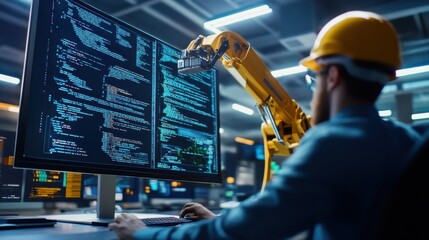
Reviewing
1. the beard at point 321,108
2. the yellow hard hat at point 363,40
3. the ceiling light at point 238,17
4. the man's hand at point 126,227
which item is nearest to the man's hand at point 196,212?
the man's hand at point 126,227

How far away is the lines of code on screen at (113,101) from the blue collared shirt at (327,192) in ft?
2.03

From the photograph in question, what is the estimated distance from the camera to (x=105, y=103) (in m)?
1.27

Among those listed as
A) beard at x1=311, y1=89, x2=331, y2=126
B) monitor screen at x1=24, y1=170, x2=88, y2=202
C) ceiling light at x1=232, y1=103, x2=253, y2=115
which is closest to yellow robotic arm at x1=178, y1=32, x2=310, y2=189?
beard at x1=311, y1=89, x2=331, y2=126

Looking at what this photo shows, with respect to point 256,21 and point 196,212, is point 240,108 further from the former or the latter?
point 196,212

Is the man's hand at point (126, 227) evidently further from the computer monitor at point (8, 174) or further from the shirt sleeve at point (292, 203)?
the computer monitor at point (8, 174)

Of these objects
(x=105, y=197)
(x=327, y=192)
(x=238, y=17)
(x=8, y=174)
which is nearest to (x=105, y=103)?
(x=105, y=197)

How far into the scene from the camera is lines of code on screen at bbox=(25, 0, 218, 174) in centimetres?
112

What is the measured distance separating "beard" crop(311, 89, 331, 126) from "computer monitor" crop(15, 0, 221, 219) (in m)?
0.72

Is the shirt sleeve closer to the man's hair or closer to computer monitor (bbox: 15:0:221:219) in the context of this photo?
the man's hair

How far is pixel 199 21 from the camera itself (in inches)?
223

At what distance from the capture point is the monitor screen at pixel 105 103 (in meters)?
1.08

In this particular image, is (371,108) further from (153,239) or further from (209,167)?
(209,167)

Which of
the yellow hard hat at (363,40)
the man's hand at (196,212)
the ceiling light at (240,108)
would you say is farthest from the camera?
the ceiling light at (240,108)

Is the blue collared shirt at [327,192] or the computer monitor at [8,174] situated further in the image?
the computer monitor at [8,174]
